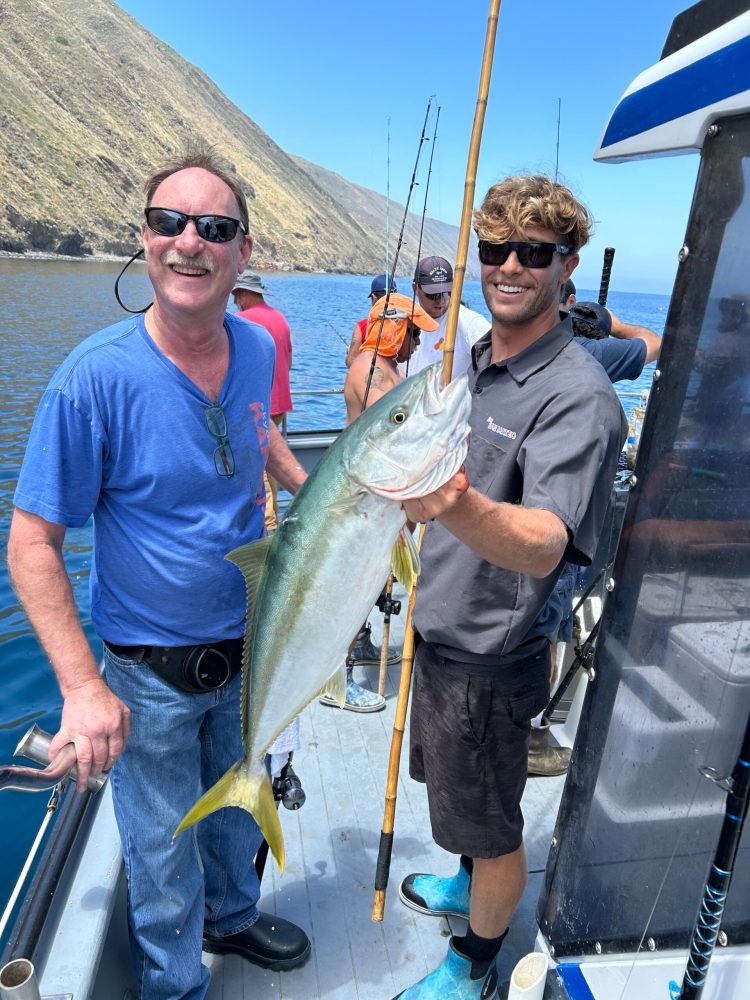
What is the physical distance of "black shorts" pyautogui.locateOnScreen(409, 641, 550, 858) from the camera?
2305mm

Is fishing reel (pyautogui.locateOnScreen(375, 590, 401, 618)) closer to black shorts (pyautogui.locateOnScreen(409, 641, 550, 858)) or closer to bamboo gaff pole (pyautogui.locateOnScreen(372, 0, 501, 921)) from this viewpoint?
bamboo gaff pole (pyautogui.locateOnScreen(372, 0, 501, 921))

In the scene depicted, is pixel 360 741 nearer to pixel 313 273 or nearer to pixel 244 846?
pixel 244 846

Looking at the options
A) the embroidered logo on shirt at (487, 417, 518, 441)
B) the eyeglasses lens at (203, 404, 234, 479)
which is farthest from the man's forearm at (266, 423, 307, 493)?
the embroidered logo on shirt at (487, 417, 518, 441)

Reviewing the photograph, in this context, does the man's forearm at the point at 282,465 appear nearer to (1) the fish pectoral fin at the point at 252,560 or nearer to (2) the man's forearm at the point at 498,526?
(1) the fish pectoral fin at the point at 252,560

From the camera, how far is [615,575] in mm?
2102

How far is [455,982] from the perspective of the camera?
2473 mm

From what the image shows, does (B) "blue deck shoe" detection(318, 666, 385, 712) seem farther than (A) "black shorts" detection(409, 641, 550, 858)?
Yes

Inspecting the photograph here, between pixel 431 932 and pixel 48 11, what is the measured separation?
131391 millimetres

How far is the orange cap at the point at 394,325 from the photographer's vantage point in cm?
444

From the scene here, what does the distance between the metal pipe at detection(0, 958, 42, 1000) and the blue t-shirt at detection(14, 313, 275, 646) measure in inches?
34.8

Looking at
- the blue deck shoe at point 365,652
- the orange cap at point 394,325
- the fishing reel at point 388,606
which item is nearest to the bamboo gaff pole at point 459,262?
the orange cap at point 394,325

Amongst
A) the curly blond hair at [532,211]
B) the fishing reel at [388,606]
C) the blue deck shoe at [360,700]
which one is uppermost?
the curly blond hair at [532,211]

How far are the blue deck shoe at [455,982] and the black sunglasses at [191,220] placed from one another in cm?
260

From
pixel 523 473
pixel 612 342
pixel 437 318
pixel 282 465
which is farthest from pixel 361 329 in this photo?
pixel 523 473
